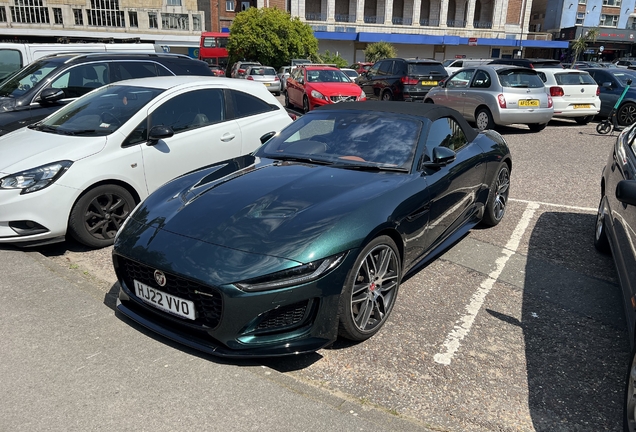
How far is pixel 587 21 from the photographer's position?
7175 centimetres

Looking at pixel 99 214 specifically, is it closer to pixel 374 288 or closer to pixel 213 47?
pixel 374 288

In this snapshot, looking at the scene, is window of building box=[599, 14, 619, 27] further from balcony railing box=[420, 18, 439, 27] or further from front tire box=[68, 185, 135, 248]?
front tire box=[68, 185, 135, 248]

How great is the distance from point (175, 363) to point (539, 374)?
226 centimetres

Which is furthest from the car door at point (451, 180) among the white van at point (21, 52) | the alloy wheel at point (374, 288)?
the white van at point (21, 52)

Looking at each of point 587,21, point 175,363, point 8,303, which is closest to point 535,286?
point 175,363

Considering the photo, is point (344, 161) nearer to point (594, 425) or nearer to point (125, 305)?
point (125, 305)

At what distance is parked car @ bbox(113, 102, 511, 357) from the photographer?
3006 mm

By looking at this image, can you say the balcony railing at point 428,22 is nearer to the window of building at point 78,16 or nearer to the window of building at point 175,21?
the window of building at point 175,21

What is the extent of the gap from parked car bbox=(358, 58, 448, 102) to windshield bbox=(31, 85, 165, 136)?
37.2ft

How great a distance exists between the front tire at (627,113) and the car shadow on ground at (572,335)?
979 centimetres

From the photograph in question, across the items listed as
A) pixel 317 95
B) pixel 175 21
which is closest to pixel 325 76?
pixel 317 95

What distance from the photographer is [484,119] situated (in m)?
12.3

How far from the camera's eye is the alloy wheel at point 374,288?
3.38m

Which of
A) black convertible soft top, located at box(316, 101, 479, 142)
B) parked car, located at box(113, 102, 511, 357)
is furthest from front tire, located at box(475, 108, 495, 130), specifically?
parked car, located at box(113, 102, 511, 357)
